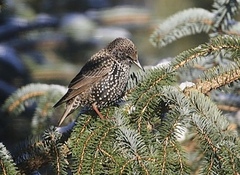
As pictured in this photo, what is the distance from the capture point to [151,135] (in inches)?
94.2

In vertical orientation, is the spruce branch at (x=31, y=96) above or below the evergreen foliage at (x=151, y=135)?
below

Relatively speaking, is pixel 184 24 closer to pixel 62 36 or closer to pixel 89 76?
pixel 89 76

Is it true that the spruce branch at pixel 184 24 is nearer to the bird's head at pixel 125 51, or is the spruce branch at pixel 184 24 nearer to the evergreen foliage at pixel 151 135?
the bird's head at pixel 125 51

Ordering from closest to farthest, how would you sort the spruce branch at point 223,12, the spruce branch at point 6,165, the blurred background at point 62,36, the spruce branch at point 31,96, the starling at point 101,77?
the spruce branch at point 6,165 < the starling at point 101,77 < the spruce branch at point 223,12 < the spruce branch at point 31,96 < the blurred background at point 62,36

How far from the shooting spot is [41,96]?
3686 millimetres

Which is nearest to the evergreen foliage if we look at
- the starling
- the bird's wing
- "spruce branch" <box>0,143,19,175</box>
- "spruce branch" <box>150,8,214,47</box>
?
"spruce branch" <box>0,143,19,175</box>

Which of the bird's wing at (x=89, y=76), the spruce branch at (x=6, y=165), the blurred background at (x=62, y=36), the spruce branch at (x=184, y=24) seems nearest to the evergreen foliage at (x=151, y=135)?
the spruce branch at (x=6, y=165)

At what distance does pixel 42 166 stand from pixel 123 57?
989 millimetres

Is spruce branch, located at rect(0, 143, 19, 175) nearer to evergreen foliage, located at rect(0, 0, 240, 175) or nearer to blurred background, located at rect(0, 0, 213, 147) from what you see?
evergreen foliage, located at rect(0, 0, 240, 175)

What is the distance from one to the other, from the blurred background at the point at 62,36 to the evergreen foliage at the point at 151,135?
4.50 feet

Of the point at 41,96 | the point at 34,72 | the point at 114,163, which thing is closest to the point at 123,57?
the point at 41,96

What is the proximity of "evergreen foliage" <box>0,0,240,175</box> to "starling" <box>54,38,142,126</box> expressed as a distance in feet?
0.98

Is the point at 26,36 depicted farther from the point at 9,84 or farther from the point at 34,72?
the point at 9,84

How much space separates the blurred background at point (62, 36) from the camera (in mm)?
4742
